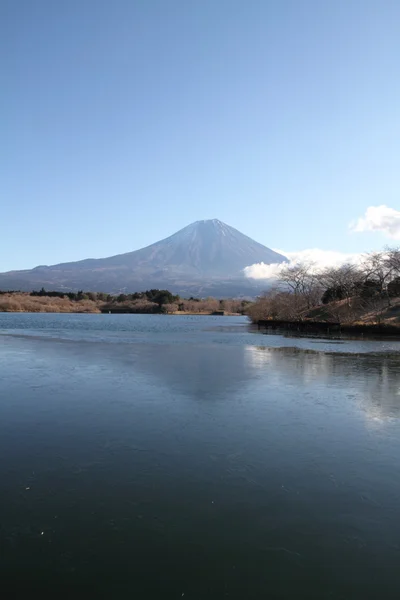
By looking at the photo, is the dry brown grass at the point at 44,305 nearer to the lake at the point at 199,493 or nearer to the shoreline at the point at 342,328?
the shoreline at the point at 342,328

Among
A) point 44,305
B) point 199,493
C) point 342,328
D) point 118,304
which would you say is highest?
point 118,304

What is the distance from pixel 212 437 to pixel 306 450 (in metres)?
1.62

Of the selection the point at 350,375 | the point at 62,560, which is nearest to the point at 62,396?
the point at 62,560

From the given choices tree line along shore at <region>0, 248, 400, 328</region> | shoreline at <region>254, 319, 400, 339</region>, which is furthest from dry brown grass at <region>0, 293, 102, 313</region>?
shoreline at <region>254, 319, 400, 339</region>

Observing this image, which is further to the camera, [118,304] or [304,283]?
[118,304]

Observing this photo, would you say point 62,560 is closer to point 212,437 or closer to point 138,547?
point 138,547

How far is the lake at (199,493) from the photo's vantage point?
3951mm

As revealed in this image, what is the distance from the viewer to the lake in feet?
13.0

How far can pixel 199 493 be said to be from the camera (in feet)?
18.4

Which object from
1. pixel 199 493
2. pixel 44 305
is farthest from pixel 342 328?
pixel 44 305

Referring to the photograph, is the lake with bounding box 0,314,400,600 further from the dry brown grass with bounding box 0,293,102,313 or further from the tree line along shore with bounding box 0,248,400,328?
the dry brown grass with bounding box 0,293,102,313

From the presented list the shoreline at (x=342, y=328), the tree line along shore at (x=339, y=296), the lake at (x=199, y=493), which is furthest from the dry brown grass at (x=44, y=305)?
the lake at (x=199, y=493)

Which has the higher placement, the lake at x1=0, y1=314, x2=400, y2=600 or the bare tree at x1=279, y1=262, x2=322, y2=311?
the bare tree at x1=279, y1=262, x2=322, y2=311

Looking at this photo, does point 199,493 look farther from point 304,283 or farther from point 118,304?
point 118,304
